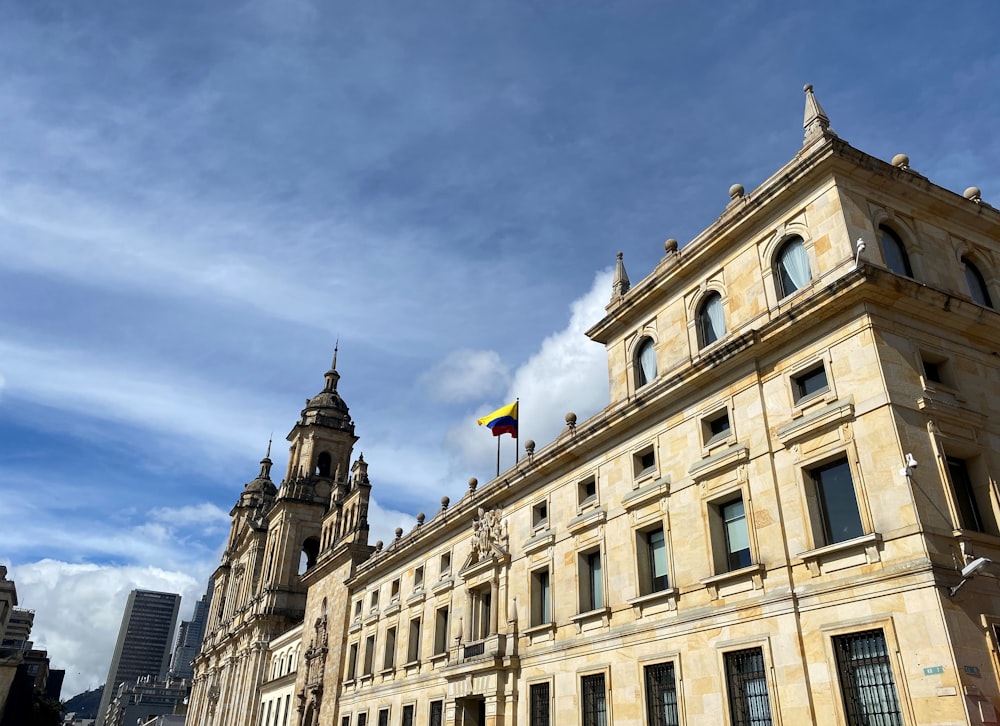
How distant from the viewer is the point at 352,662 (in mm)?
43031

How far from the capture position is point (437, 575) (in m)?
36.1

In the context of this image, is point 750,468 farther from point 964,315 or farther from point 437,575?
point 437,575

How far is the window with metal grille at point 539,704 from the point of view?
25.6m

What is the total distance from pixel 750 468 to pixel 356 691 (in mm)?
29597

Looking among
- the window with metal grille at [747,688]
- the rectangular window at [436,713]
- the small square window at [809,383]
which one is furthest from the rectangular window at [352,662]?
the small square window at [809,383]

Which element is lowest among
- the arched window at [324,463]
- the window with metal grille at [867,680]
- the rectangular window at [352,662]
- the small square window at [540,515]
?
the window with metal grille at [867,680]

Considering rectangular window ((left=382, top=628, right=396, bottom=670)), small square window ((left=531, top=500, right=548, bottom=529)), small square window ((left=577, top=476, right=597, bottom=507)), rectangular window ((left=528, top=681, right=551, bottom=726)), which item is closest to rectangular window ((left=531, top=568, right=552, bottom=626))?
small square window ((left=531, top=500, right=548, bottom=529))

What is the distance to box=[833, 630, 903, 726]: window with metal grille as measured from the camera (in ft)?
A: 50.4

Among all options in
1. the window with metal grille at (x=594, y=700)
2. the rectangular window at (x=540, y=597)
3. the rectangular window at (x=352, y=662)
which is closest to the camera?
the window with metal grille at (x=594, y=700)

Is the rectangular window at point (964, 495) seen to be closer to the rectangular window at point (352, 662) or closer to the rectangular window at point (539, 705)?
the rectangular window at point (539, 705)

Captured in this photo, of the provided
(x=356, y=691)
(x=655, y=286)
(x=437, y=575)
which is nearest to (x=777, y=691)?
(x=655, y=286)

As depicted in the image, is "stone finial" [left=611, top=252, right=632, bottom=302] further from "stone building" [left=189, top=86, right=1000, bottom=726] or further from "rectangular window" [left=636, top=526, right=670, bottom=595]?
"rectangular window" [left=636, top=526, right=670, bottom=595]

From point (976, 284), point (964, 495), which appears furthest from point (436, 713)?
point (976, 284)

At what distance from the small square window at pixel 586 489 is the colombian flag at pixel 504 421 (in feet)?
26.6
